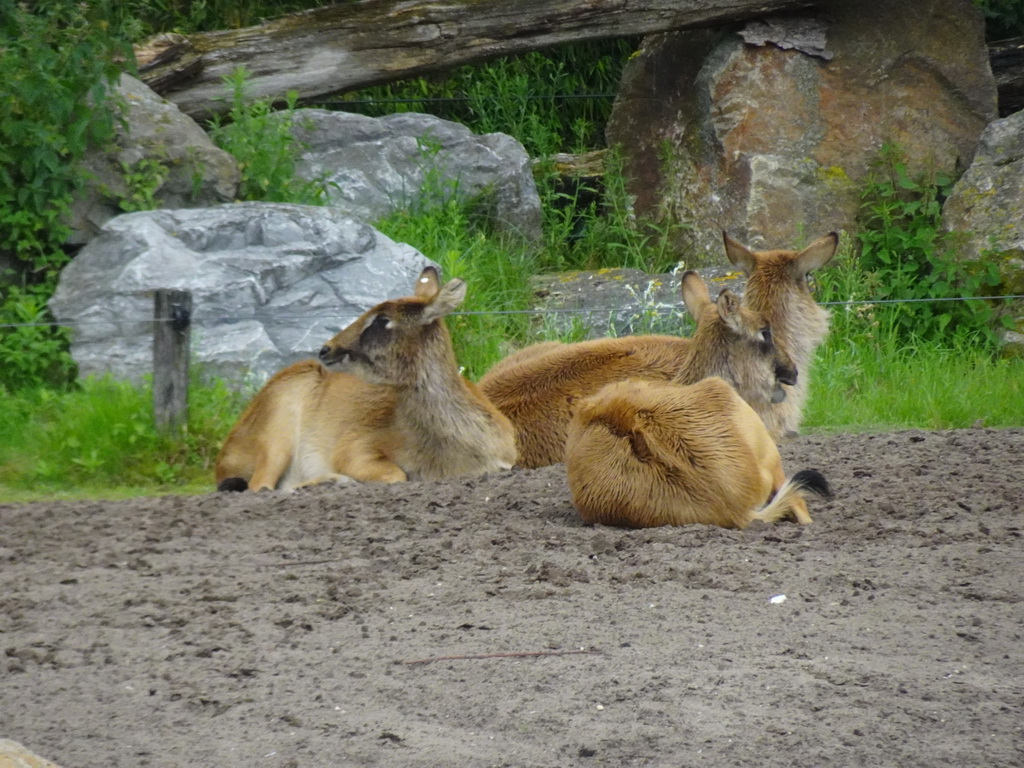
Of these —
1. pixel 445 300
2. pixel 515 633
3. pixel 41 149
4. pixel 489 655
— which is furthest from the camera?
pixel 41 149

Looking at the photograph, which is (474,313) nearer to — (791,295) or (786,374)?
(791,295)

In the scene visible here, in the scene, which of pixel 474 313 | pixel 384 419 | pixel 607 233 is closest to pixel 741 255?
pixel 474 313

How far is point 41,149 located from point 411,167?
3637 mm

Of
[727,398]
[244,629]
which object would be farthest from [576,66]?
[244,629]

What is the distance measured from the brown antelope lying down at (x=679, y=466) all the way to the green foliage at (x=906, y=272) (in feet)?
16.3

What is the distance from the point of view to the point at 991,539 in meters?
5.90

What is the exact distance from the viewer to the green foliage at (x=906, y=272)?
11.1 meters

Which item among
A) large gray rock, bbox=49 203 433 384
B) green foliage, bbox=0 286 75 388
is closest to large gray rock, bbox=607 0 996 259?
large gray rock, bbox=49 203 433 384

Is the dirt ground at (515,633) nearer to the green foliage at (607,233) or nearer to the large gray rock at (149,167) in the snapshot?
the large gray rock at (149,167)

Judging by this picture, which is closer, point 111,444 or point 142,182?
point 111,444

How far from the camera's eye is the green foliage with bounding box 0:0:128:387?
9734 mm

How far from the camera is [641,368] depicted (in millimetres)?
8172

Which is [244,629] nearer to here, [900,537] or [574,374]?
[900,537]

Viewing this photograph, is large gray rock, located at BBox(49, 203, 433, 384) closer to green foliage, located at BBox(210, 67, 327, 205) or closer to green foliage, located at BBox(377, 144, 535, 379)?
green foliage, located at BBox(377, 144, 535, 379)
